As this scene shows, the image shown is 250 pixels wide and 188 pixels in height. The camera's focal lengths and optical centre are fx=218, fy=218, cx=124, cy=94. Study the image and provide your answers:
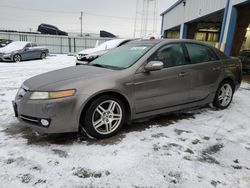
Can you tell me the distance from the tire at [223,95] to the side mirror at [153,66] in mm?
1790

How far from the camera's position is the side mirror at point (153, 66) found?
3318mm

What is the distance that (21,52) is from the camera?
536 inches

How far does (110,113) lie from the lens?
3.16 metres

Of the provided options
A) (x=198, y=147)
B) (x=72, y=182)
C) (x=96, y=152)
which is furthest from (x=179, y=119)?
(x=72, y=182)

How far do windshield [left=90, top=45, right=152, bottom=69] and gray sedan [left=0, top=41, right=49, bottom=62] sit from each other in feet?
36.3

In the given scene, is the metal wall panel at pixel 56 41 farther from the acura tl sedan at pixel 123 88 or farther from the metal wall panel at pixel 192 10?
the acura tl sedan at pixel 123 88

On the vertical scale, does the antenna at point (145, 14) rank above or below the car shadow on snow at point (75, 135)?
above

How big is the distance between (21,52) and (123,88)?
12.5 m

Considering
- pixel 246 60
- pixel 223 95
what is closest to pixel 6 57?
pixel 223 95

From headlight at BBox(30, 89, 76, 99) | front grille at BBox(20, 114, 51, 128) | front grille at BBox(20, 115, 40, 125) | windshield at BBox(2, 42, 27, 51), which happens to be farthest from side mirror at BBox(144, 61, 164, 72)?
windshield at BBox(2, 42, 27, 51)

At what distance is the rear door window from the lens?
402cm

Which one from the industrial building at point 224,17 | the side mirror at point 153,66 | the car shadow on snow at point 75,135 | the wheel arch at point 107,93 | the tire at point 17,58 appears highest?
the industrial building at point 224,17

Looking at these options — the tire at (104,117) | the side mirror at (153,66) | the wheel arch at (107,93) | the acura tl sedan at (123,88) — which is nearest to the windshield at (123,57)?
the acura tl sedan at (123,88)

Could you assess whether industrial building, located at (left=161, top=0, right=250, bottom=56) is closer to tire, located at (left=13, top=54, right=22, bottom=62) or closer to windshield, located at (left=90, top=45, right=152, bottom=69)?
windshield, located at (left=90, top=45, right=152, bottom=69)
